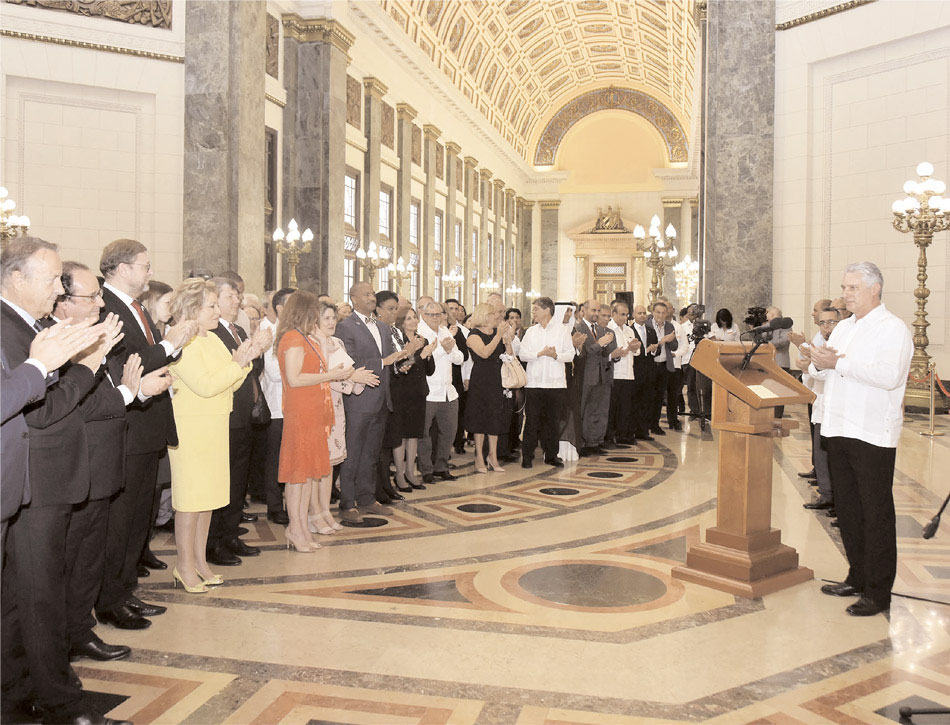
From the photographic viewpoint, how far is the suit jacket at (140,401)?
3639mm

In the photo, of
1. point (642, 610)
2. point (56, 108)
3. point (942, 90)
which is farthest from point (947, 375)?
point (56, 108)

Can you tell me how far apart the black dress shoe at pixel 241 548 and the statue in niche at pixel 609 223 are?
3314cm

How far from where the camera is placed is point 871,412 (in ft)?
13.4

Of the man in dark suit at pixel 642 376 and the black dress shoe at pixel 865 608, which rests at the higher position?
the man in dark suit at pixel 642 376

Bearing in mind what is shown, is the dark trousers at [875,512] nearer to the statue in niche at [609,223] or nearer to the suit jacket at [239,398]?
the suit jacket at [239,398]

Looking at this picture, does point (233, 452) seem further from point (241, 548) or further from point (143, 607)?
point (143, 607)

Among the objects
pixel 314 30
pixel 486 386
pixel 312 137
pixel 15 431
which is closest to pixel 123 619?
pixel 15 431

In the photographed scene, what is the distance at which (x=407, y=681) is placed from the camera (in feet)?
10.6

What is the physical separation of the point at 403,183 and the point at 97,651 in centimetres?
1915

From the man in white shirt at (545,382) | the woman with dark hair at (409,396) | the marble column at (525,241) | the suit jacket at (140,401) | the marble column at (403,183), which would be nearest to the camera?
the suit jacket at (140,401)

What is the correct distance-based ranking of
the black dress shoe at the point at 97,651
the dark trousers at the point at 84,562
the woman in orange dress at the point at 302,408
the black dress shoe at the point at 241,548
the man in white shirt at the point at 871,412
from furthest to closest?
the woman in orange dress at the point at 302,408 → the black dress shoe at the point at 241,548 → the man in white shirt at the point at 871,412 → the black dress shoe at the point at 97,651 → the dark trousers at the point at 84,562

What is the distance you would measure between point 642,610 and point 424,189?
68.8ft

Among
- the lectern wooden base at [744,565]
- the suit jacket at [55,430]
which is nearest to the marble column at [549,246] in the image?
the lectern wooden base at [744,565]

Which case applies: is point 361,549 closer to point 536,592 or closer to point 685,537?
point 536,592
